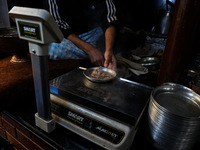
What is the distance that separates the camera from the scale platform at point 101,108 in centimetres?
74

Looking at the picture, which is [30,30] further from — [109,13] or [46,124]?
[109,13]

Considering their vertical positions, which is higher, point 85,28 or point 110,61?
point 85,28

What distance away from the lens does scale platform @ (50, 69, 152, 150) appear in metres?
0.74

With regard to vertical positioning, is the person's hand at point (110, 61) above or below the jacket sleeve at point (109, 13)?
below

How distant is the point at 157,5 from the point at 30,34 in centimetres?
519

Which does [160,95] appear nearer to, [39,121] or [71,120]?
[71,120]

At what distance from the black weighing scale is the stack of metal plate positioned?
0.33 ft

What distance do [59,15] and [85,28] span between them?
564 mm

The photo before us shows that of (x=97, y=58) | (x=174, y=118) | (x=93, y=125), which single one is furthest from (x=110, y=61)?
(x=174, y=118)

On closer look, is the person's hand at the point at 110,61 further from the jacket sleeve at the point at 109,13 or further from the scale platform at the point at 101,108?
the jacket sleeve at the point at 109,13

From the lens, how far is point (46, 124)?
848mm

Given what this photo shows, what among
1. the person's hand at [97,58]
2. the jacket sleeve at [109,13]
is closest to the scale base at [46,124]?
the person's hand at [97,58]

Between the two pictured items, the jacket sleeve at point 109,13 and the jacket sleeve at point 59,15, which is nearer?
the jacket sleeve at point 59,15

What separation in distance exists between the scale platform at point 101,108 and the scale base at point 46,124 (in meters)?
0.04
